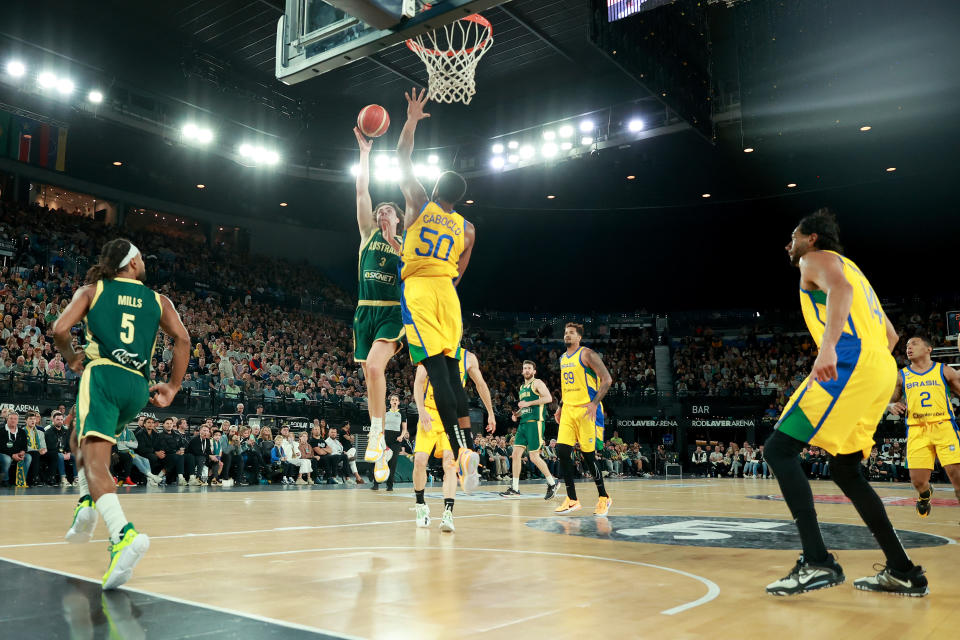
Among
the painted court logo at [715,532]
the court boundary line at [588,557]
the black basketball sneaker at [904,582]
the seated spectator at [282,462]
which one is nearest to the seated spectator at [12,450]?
the seated spectator at [282,462]

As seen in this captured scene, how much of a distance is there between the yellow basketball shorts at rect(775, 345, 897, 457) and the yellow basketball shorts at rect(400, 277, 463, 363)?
2257mm

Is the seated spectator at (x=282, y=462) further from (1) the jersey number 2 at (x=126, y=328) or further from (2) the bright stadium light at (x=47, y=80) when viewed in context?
(1) the jersey number 2 at (x=126, y=328)

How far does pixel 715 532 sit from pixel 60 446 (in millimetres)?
11194

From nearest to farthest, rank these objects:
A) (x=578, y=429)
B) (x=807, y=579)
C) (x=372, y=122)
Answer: (x=807, y=579), (x=372, y=122), (x=578, y=429)

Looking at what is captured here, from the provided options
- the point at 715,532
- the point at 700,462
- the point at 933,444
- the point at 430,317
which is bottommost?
the point at 700,462

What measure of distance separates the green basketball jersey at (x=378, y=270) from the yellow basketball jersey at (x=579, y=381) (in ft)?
11.2

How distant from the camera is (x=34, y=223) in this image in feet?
67.0

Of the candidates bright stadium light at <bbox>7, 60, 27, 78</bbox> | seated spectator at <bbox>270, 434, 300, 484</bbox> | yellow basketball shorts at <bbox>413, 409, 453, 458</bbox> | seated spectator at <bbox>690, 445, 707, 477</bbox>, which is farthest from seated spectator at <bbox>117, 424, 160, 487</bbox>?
seated spectator at <bbox>690, 445, 707, 477</bbox>

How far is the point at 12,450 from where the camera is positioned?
11617 millimetres

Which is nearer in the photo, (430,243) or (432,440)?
(430,243)

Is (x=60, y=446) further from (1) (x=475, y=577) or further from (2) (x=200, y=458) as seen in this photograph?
(1) (x=475, y=577)

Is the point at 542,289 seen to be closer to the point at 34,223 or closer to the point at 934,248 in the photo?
the point at 934,248

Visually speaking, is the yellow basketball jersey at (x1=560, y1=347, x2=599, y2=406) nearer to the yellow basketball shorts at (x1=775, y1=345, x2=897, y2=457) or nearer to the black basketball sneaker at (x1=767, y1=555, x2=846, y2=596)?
the yellow basketball shorts at (x1=775, y1=345, x2=897, y2=457)

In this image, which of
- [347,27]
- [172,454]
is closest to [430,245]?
[347,27]
